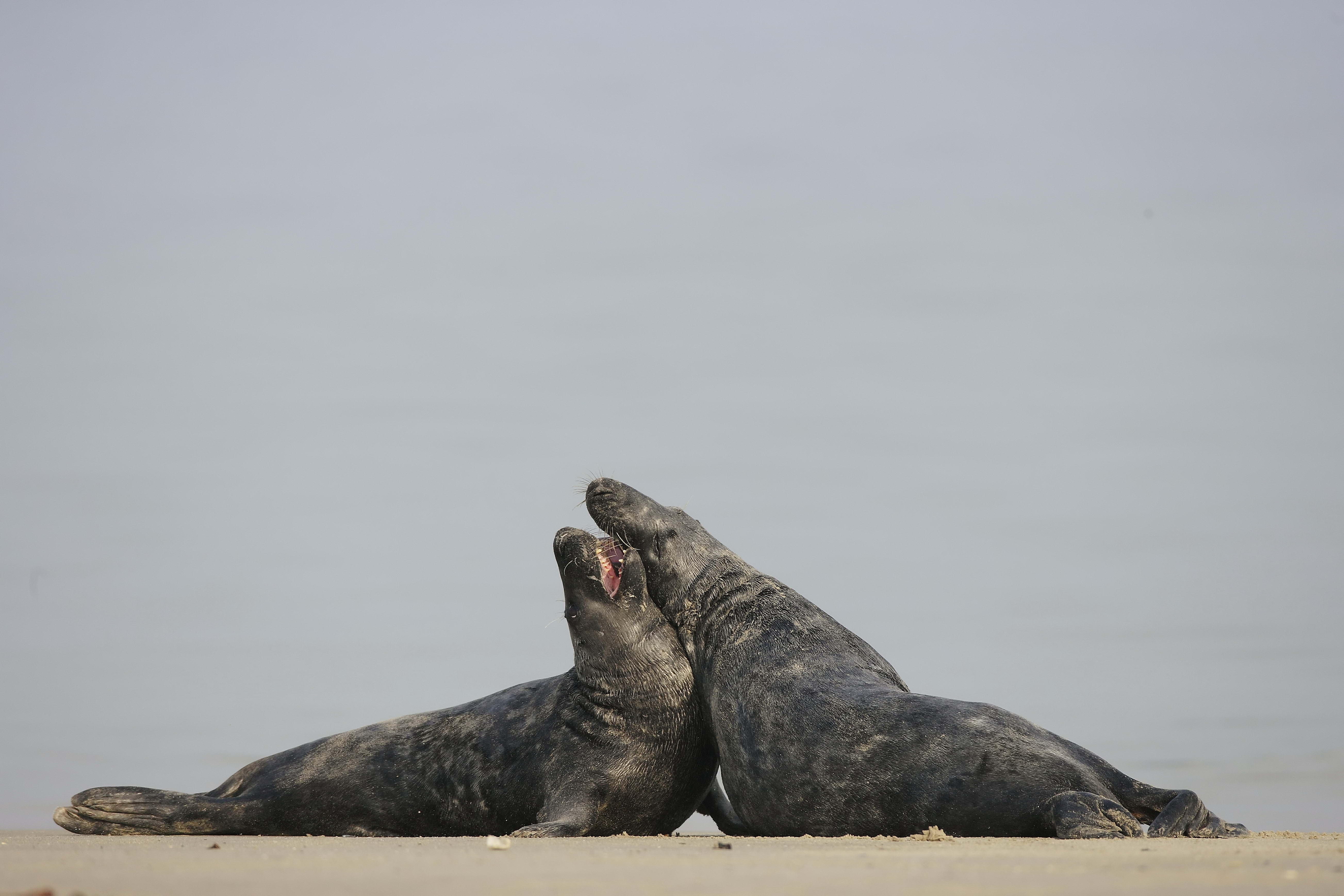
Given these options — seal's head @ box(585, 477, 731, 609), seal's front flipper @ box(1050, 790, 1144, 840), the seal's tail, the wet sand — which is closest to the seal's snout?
seal's head @ box(585, 477, 731, 609)

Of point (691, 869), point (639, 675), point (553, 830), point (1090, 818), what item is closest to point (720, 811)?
point (639, 675)

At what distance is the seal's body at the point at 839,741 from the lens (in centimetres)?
799

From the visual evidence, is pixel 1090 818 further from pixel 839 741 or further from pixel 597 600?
pixel 597 600

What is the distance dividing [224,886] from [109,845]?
3.48 metres

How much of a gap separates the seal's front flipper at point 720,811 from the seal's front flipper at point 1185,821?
3544 millimetres

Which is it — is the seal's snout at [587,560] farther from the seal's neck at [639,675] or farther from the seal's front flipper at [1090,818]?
the seal's front flipper at [1090,818]

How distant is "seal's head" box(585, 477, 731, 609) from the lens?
36.5ft

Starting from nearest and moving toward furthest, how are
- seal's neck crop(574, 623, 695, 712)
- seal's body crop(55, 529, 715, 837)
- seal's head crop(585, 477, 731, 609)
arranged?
1. seal's body crop(55, 529, 715, 837)
2. seal's neck crop(574, 623, 695, 712)
3. seal's head crop(585, 477, 731, 609)

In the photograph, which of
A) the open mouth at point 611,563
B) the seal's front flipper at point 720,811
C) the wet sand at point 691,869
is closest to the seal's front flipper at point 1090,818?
the wet sand at point 691,869

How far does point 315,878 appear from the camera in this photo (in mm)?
4711

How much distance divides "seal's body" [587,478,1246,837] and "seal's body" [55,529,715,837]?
399 mm

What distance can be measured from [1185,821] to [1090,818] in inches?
28.2

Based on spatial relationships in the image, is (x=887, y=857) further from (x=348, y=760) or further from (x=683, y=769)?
(x=348, y=760)

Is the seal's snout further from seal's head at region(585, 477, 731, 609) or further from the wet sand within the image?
the wet sand
